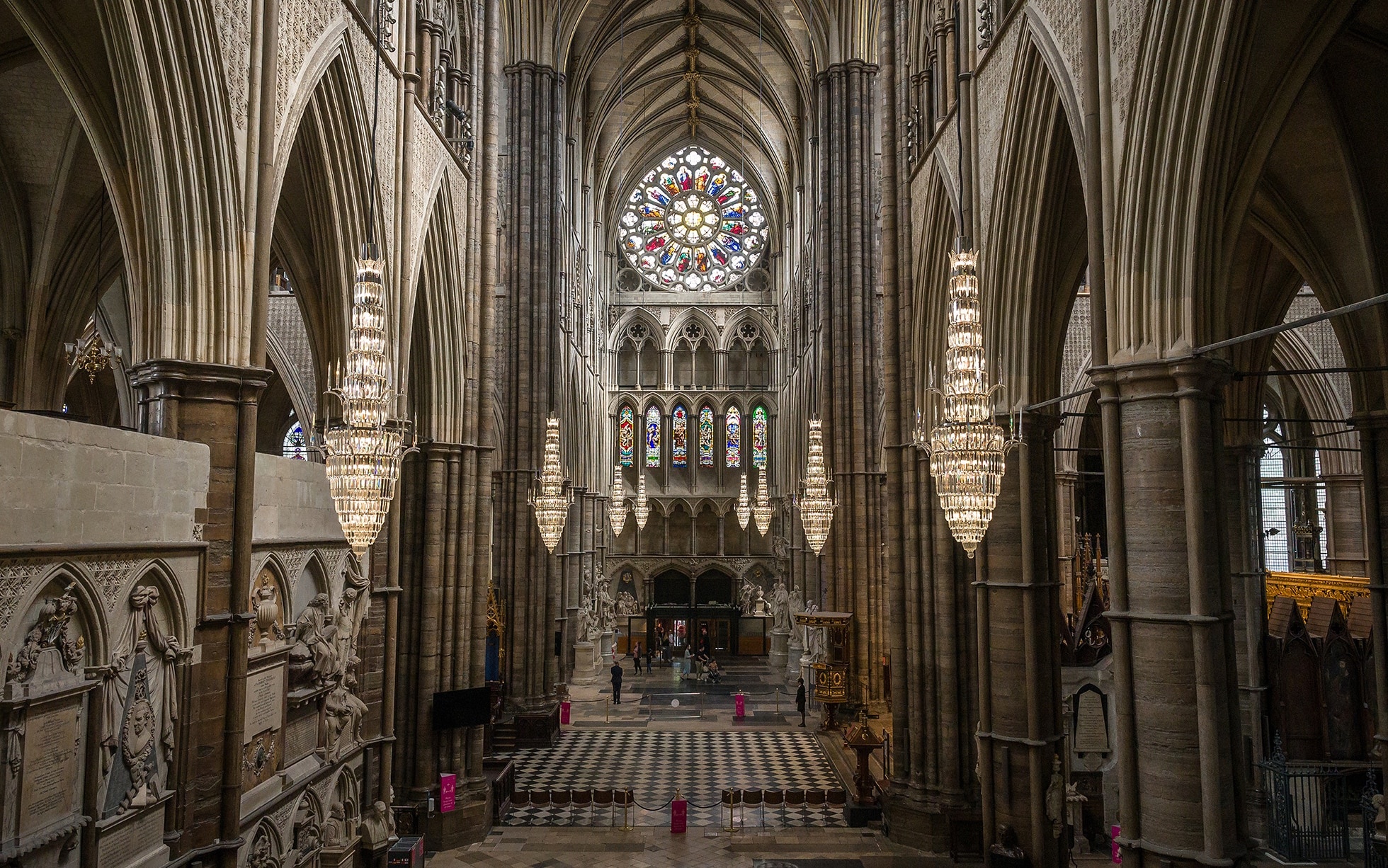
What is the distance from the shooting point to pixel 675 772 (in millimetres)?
21375

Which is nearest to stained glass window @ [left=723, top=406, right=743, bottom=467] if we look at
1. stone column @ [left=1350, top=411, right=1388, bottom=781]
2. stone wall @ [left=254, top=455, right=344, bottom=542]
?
stone column @ [left=1350, top=411, right=1388, bottom=781]

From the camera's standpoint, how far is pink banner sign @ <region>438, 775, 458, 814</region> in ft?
51.0

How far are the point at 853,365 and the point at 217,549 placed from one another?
20.9m

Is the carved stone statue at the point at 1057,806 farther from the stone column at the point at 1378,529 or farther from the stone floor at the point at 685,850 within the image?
the stone column at the point at 1378,529

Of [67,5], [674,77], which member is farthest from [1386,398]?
[674,77]

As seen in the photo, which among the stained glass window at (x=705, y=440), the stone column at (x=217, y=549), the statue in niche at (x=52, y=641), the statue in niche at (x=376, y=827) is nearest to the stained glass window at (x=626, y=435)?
the stained glass window at (x=705, y=440)

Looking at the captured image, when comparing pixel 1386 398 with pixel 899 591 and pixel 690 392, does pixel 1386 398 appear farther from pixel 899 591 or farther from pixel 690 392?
pixel 690 392

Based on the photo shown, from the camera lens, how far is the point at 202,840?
338 inches

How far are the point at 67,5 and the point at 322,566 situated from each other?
21.1ft

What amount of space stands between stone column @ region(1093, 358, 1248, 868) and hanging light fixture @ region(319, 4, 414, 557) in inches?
287

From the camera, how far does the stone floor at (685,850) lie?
14.7 meters

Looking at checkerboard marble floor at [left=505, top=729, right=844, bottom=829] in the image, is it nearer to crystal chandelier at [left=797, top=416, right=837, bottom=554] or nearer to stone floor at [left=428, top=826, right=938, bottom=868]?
stone floor at [left=428, top=826, right=938, bottom=868]

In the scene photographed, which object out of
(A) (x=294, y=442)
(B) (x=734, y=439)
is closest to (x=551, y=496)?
(A) (x=294, y=442)

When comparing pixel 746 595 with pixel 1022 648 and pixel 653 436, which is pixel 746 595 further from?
pixel 1022 648
